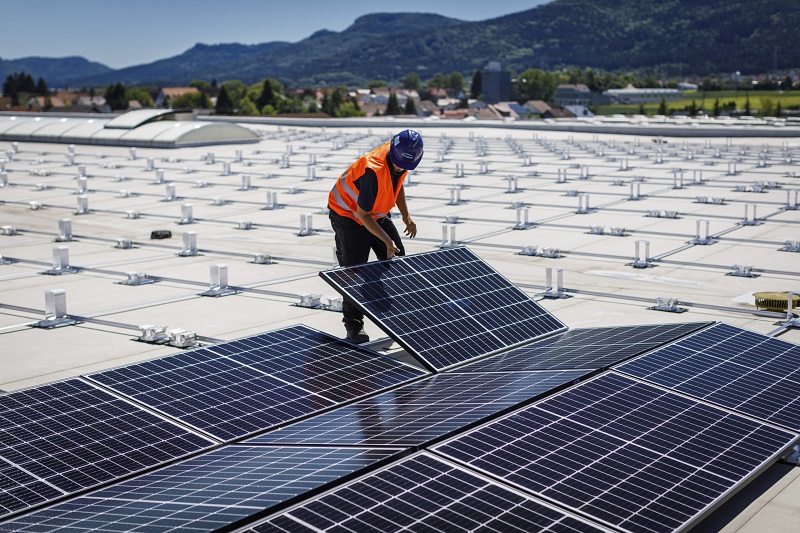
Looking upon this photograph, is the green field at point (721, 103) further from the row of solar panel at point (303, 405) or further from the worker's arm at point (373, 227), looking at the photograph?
the row of solar panel at point (303, 405)

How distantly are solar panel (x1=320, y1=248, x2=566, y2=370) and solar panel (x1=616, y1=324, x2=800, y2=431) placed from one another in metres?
1.48

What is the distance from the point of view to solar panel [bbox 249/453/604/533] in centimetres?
484

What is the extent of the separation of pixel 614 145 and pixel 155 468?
41161 millimetres

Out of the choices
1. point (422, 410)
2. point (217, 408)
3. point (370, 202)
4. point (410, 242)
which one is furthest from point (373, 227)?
point (410, 242)

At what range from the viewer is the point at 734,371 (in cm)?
772

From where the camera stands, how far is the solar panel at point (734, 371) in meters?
7.11

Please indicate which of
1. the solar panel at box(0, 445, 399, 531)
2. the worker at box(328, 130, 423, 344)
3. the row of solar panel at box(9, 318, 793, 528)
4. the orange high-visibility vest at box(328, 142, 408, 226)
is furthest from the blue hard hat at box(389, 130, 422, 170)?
the solar panel at box(0, 445, 399, 531)

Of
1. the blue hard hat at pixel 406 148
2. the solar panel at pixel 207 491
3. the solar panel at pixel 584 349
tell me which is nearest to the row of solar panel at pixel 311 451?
the solar panel at pixel 207 491

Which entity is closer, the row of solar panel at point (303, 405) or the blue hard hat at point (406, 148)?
the row of solar panel at point (303, 405)

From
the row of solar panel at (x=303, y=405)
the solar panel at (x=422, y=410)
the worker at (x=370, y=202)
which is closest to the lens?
the row of solar panel at (x=303, y=405)

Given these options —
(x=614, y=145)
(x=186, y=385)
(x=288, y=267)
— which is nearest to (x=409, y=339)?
(x=186, y=385)

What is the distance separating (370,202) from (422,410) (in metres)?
3.22

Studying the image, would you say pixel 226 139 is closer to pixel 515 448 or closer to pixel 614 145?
pixel 614 145

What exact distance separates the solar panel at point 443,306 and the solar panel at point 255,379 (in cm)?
38
